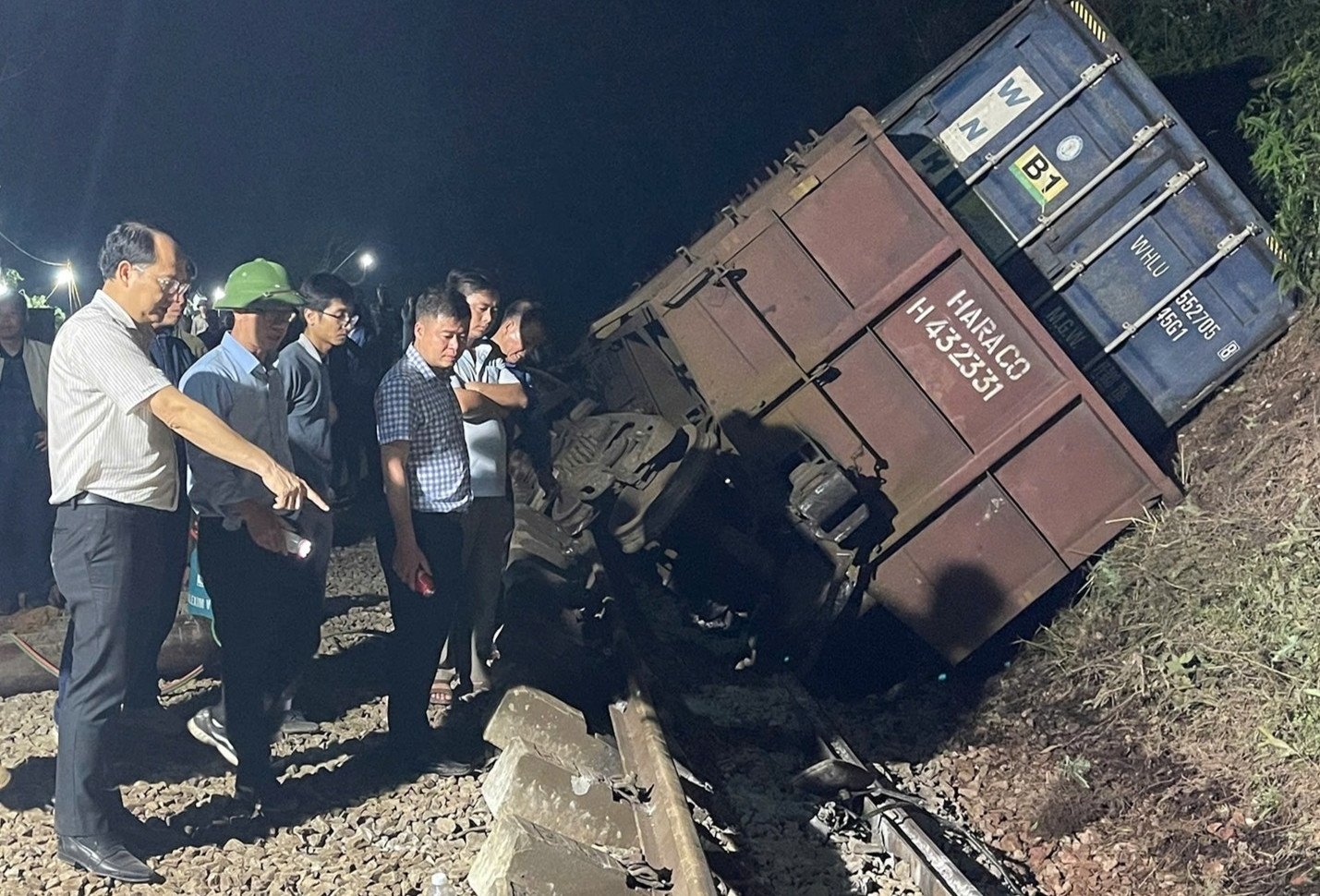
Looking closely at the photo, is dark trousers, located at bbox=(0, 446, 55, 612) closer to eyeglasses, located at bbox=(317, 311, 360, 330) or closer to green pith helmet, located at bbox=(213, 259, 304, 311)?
eyeglasses, located at bbox=(317, 311, 360, 330)

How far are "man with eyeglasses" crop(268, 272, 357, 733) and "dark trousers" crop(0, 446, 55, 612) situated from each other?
215 cm

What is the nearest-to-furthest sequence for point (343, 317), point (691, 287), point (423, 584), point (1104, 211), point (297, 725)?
point (423, 584) < point (343, 317) < point (297, 725) < point (691, 287) < point (1104, 211)

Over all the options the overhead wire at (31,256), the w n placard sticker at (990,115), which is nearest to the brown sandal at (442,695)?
the w n placard sticker at (990,115)

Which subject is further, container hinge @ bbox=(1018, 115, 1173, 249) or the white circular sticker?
the white circular sticker

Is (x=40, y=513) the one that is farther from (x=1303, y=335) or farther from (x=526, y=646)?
(x=1303, y=335)

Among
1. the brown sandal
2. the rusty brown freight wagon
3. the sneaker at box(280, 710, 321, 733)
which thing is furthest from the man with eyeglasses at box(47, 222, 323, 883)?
the rusty brown freight wagon

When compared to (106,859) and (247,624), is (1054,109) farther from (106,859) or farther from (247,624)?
(106,859)

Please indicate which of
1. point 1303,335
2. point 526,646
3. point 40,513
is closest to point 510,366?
point 526,646

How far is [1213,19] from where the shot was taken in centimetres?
916

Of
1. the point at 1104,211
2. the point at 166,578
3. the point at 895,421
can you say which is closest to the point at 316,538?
the point at 166,578

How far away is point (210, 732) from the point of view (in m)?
4.67

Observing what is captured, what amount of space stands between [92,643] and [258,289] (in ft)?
4.30

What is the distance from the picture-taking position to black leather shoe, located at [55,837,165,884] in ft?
12.0

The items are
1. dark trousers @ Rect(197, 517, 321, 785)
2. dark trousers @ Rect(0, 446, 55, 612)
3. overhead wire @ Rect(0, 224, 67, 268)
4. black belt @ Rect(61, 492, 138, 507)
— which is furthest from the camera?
overhead wire @ Rect(0, 224, 67, 268)
